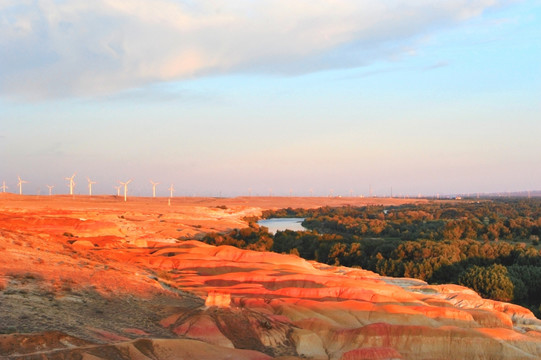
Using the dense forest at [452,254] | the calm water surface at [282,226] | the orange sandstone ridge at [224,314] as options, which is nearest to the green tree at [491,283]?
the dense forest at [452,254]

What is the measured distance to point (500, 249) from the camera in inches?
1887

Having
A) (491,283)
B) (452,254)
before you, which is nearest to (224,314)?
(491,283)

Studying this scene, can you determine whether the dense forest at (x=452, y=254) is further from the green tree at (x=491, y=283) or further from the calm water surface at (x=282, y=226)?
the calm water surface at (x=282, y=226)

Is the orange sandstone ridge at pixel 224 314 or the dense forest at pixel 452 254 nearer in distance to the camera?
the orange sandstone ridge at pixel 224 314

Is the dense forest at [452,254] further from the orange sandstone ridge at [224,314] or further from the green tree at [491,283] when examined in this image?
the orange sandstone ridge at [224,314]

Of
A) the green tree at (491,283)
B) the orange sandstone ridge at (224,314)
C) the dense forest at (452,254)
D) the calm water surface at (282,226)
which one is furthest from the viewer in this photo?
the calm water surface at (282,226)

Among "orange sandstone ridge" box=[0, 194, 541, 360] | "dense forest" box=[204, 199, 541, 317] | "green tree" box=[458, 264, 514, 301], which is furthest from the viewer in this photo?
"dense forest" box=[204, 199, 541, 317]

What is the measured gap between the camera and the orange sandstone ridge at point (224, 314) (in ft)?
49.5

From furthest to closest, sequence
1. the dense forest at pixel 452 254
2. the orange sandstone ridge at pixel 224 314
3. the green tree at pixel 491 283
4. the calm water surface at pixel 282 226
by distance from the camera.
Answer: the calm water surface at pixel 282 226 → the dense forest at pixel 452 254 → the green tree at pixel 491 283 → the orange sandstone ridge at pixel 224 314

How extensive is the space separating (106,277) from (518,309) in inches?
873

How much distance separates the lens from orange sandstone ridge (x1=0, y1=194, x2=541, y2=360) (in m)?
15.1

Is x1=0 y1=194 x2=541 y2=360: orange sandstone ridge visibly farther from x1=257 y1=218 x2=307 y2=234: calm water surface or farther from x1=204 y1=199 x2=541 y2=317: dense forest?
x1=257 y1=218 x2=307 y2=234: calm water surface

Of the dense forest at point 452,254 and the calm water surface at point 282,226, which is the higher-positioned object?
the dense forest at point 452,254

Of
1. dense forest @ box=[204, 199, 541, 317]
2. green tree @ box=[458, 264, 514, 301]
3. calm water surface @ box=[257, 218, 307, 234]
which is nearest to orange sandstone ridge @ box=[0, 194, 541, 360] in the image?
green tree @ box=[458, 264, 514, 301]
